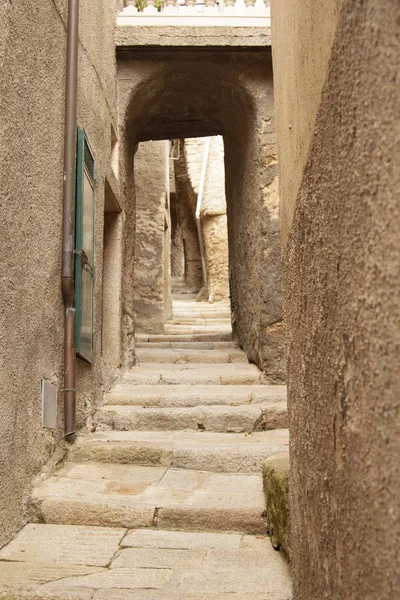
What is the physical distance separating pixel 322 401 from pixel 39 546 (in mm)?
1615

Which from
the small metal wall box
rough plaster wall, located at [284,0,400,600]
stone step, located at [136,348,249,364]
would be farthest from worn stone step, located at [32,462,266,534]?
stone step, located at [136,348,249,364]

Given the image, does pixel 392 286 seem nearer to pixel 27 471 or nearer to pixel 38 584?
pixel 38 584

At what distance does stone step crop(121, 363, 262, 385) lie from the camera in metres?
5.11

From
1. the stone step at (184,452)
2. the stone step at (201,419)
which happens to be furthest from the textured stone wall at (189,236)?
the stone step at (184,452)

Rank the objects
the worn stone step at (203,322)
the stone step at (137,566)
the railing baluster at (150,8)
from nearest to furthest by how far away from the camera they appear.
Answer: the stone step at (137,566) → the railing baluster at (150,8) → the worn stone step at (203,322)

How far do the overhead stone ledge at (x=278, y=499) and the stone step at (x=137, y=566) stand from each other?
0.07 meters

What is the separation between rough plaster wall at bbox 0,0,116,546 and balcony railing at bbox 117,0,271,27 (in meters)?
2.05

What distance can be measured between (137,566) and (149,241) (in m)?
6.21

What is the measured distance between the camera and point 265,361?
518 centimetres

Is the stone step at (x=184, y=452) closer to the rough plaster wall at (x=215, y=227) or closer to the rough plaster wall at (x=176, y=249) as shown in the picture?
the rough plaster wall at (x=215, y=227)

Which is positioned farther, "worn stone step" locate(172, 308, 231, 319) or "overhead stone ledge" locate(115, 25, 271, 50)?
"worn stone step" locate(172, 308, 231, 319)

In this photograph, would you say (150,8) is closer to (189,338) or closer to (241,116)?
(241,116)

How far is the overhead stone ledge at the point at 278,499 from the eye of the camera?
2.30 meters

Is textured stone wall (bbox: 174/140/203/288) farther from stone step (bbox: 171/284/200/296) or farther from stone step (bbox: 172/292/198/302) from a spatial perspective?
stone step (bbox: 172/292/198/302)
